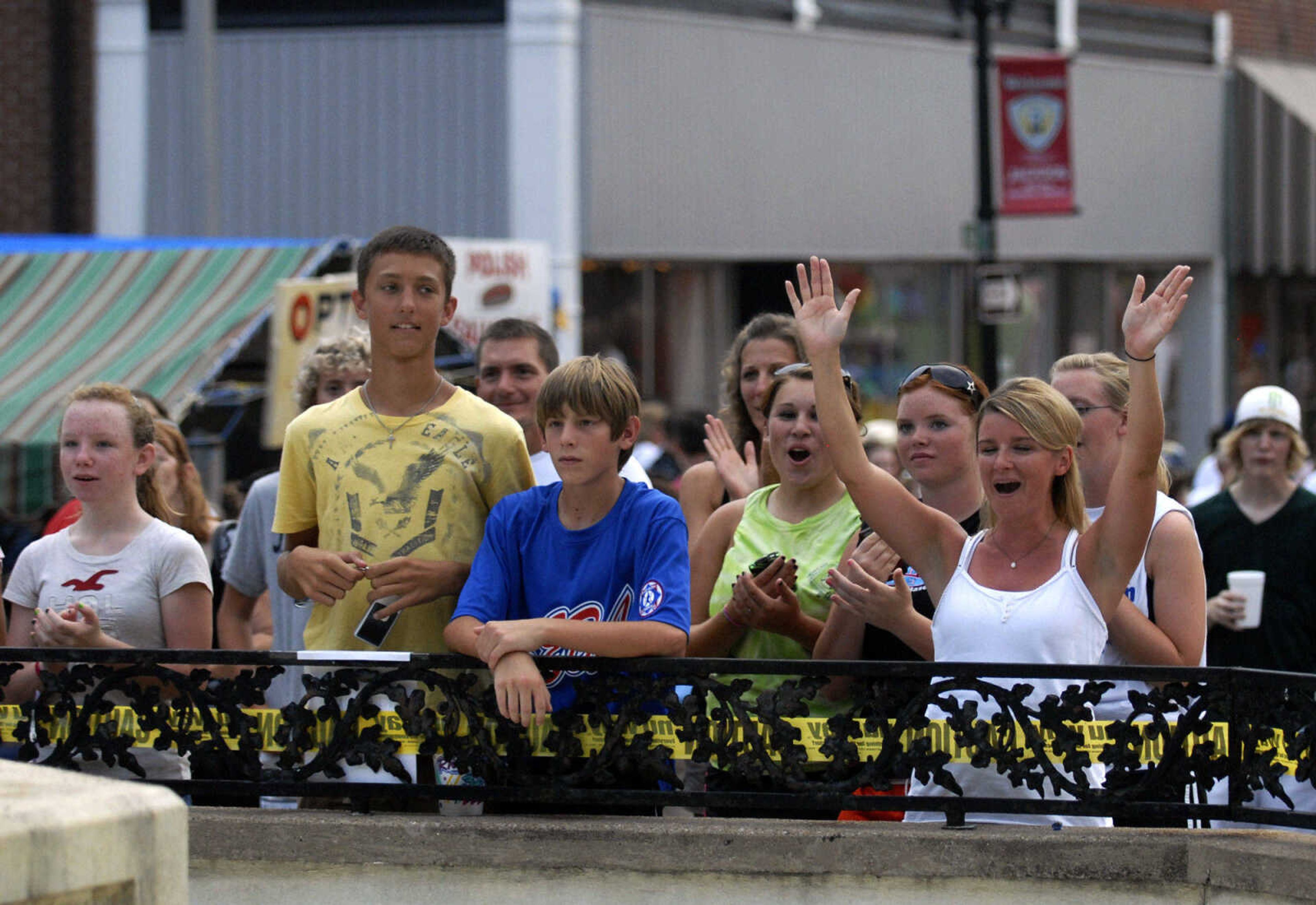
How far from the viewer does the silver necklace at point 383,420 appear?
14.7 feet

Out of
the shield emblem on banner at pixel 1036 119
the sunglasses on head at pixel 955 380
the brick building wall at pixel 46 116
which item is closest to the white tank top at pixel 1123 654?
the sunglasses on head at pixel 955 380

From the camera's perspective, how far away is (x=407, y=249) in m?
4.52

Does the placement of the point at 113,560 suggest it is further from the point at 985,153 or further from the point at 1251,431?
the point at 985,153

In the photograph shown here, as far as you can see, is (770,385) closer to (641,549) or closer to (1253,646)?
(641,549)

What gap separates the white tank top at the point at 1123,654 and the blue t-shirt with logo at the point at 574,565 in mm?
1042

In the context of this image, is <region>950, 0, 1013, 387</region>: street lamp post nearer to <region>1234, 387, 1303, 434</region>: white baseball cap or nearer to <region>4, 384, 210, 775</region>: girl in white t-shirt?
<region>1234, 387, 1303, 434</region>: white baseball cap

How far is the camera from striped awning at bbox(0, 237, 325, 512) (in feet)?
39.7

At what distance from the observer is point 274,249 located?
12773 millimetres

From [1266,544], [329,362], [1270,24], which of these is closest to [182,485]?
[329,362]

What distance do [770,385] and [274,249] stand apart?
8.25 meters

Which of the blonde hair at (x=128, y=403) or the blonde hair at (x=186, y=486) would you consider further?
the blonde hair at (x=186, y=486)

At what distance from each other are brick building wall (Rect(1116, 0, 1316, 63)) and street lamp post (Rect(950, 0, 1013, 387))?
7506 millimetres

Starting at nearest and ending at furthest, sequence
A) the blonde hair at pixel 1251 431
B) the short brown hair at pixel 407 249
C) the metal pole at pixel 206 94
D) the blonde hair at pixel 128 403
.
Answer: the short brown hair at pixel 407 249
the blonde hair at pixel 128 403
the blonde hair at pixel 1251 431
the metal pole at pixel 206 94

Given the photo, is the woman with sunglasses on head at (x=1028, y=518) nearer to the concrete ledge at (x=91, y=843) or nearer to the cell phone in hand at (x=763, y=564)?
the cell phone in hand at (x=763, y=564)
